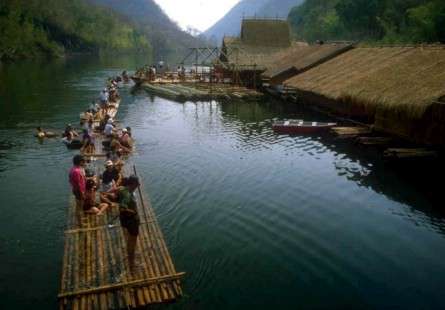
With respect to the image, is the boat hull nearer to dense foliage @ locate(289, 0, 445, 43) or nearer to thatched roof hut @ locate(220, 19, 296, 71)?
thatched roof hut @ locate(220, 19, 296, 71)

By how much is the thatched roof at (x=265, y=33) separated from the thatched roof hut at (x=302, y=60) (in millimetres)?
10697

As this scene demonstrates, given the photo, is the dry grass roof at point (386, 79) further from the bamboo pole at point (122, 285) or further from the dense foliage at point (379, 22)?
the dense foliage at point (379, 22)

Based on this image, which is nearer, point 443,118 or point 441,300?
point 441,300

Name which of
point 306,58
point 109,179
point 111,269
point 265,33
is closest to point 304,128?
point 109,179

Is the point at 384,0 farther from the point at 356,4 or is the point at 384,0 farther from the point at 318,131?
the point at 318,131

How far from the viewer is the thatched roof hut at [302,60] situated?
137 ft

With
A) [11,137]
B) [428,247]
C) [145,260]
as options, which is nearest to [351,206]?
[428,247]

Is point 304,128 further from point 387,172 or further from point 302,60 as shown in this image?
point 302,60

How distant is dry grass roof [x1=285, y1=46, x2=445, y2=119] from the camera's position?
71.7 ft

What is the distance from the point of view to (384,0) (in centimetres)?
7094

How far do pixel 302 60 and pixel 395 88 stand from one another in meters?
21.7

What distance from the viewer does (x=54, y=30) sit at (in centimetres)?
12388

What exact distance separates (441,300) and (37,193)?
15153 mm

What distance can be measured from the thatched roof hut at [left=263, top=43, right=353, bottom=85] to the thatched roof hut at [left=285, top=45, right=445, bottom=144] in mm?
5622
